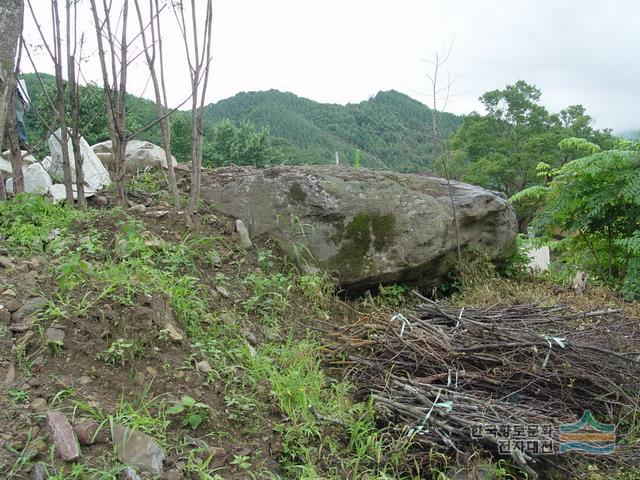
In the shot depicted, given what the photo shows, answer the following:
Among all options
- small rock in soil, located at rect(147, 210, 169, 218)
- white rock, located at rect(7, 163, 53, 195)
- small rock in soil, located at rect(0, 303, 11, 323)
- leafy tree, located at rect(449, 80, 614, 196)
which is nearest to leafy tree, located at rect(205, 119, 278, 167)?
leafy tree, located at rect(449, 80, 614, 196)

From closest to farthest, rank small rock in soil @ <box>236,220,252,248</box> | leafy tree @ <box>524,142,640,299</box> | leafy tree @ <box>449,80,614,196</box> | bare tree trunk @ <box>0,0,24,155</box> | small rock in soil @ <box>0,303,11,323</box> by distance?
small rock in soil @ <box>0,303,11,323</box> < bare tree trunk @ <box>0,0,24,155</box> < small rock in soil @ <box>236,220,252,248</box> < leafy tree @ <box>524,142,640,299</box> < leafy tree @ <box>449,80,614,196</box>

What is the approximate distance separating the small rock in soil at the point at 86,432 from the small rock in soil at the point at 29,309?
2.78 ft

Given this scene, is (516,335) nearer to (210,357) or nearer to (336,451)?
(336,451)

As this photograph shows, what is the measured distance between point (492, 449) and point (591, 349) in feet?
3.69

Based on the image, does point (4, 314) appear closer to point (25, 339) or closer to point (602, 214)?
point (25, 339)

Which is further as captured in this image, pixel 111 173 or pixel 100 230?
pixel 111 173

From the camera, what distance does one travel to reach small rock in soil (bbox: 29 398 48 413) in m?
2.10

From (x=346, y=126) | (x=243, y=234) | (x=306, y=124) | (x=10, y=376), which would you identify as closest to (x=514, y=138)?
(x=306, y=124)

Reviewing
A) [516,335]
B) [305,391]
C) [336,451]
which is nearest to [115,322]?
[305,391]

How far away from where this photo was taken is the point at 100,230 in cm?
384

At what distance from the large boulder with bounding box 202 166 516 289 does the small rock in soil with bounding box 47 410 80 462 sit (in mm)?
2668

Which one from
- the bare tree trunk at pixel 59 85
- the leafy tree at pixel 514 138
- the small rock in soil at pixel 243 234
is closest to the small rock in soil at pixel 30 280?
the bare tree trunk at pixel 59 85

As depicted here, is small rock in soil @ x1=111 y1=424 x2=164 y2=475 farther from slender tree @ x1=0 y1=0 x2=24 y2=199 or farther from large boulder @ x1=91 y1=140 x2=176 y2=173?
large boulder @ x1=91 y1=140 x2=176 y2=173

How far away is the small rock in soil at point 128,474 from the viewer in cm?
190
